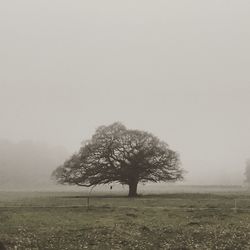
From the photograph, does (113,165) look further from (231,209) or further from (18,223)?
(18,223)

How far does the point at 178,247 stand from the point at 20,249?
8.65 meters

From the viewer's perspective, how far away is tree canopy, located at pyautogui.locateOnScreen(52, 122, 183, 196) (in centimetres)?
7006

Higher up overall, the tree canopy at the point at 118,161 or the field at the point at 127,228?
the tree canopy at the point at 118,161

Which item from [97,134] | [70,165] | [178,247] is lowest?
[178,247]

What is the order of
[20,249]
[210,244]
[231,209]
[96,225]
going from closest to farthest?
[20,249]
[210,244]
[96,225]
[231,209]

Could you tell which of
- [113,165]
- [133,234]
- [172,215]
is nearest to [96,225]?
[133,234]

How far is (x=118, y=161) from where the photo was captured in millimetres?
70875

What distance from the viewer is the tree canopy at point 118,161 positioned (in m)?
70.1

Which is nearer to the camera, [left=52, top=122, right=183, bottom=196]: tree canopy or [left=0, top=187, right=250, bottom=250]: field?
[left=0, top=187, right=250, bottom=250]: field

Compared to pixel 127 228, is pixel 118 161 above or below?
above

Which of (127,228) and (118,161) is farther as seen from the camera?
(118,161)

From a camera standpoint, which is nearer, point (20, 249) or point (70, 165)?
point (20, 249)

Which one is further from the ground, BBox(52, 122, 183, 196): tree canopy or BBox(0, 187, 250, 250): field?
BBox(52, 122, 183, 196): tree canopy

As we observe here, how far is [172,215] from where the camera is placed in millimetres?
40719
